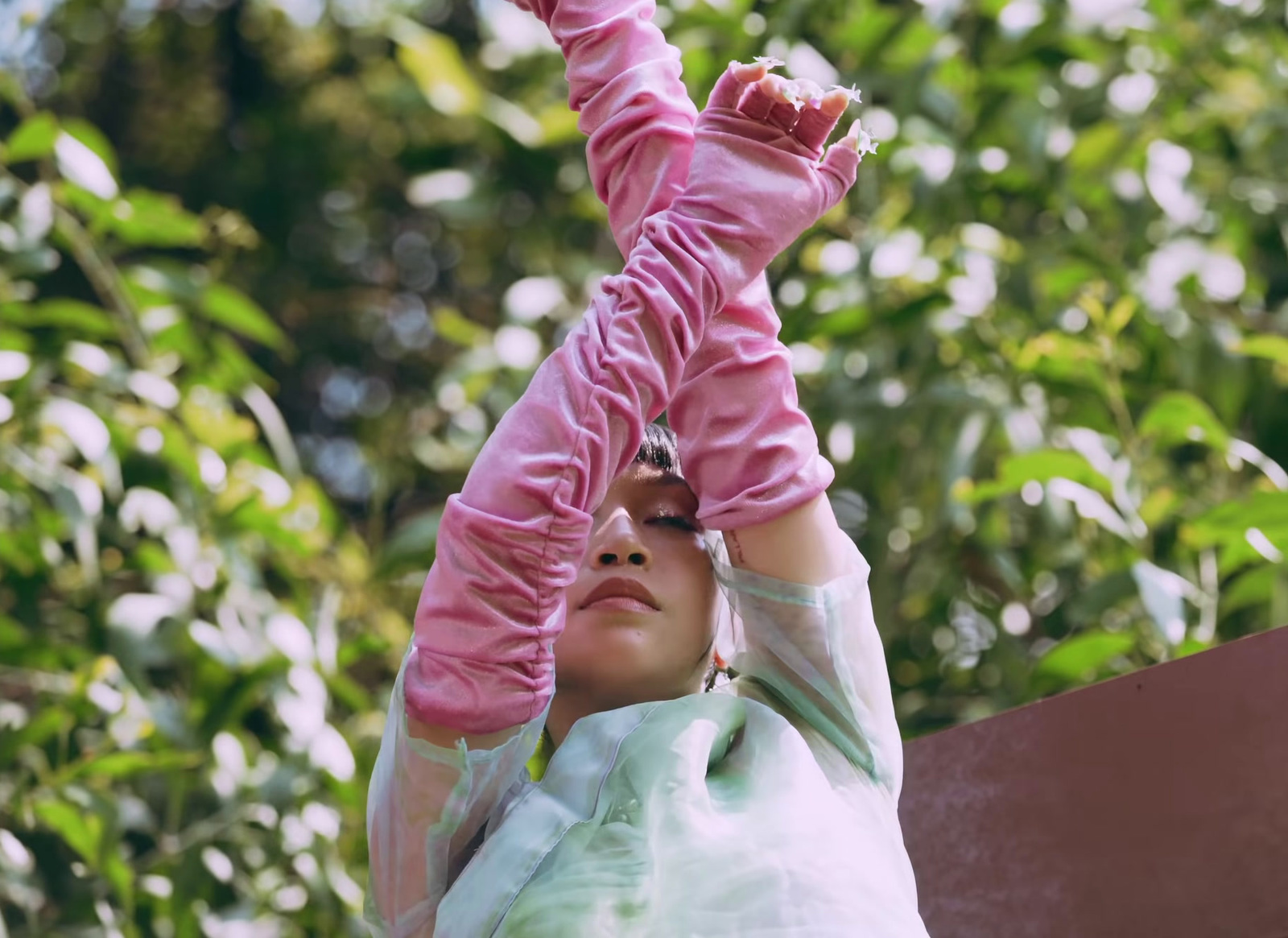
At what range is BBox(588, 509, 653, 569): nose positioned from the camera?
854 millimetres

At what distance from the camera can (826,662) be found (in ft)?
2.74

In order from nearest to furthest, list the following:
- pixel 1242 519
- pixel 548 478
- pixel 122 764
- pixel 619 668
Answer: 1. pixel 548 478
2. pixel 619 668
3. pixel 1242 519
4. pixel 122 764

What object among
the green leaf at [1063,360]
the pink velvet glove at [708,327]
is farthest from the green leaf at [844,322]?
the pink velvet glove at [708,327]

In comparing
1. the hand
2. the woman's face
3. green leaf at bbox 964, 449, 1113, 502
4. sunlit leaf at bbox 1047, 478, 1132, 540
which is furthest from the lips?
sunlit leaf at bbox 1047, 478, 1132, 540

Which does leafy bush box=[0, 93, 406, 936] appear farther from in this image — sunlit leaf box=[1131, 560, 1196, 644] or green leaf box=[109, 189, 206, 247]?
sunlit leaf box=[1131, 560, 1196, 644]

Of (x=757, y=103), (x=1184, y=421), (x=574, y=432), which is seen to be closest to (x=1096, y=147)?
(x=1184, y=421)

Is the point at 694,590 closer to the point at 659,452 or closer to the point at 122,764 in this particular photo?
the point at 659,452

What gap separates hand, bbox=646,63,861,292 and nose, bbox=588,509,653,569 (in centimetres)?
14

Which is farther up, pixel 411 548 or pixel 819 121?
pixel 819 121

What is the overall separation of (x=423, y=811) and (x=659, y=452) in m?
0.23

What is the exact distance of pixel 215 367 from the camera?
1878 mm

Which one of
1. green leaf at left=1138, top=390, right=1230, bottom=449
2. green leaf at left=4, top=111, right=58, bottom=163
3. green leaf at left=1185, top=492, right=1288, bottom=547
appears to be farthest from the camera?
green leaf at left=4, top=111, right=58, bottom=163

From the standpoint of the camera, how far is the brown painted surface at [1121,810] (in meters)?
0.91

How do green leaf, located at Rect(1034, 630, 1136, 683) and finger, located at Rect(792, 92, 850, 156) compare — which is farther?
green leaf, located at Rect(1034, 630, 1136, 683)
